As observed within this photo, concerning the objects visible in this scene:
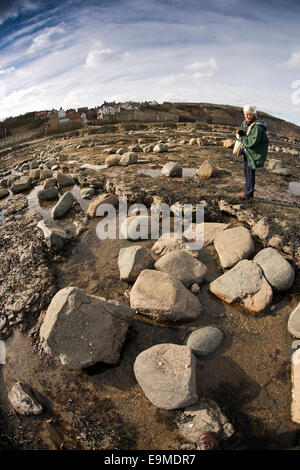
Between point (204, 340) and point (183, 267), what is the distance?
101 centimetres

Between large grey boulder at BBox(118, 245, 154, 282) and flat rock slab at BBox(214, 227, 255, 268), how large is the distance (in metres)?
1.05

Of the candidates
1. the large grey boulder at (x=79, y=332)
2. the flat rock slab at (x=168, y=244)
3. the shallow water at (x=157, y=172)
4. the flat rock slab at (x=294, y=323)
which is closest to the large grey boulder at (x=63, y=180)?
the shallow water at (x=157, y=172)

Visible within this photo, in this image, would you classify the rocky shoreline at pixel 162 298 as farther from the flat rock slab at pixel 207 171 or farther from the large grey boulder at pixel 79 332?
the flat rock slab at pixel 207 171

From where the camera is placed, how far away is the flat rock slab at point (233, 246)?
11.9 ft

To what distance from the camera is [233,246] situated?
148 inches

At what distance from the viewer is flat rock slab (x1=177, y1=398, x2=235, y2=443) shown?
201cm

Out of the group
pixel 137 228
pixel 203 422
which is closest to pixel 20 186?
pixel 137 228

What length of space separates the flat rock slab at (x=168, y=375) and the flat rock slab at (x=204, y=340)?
0.23 m

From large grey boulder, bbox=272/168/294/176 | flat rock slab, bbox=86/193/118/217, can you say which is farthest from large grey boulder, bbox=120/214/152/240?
large grey boulder, bbox=272/168/294/176

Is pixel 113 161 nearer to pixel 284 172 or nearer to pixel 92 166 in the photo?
pixel 92 166

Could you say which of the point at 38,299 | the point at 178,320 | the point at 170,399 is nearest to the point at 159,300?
the point at 178,320

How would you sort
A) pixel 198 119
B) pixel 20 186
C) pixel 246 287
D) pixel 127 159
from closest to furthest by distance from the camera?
pixel 246 287 < pixel 20 186 < pixel 127 159 < pixel 198 119

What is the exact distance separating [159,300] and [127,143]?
1176cm

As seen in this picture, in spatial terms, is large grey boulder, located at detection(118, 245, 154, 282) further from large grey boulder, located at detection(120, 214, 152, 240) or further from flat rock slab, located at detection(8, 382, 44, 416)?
flat rock slab, located at detection(8, 382, 44, 416)
